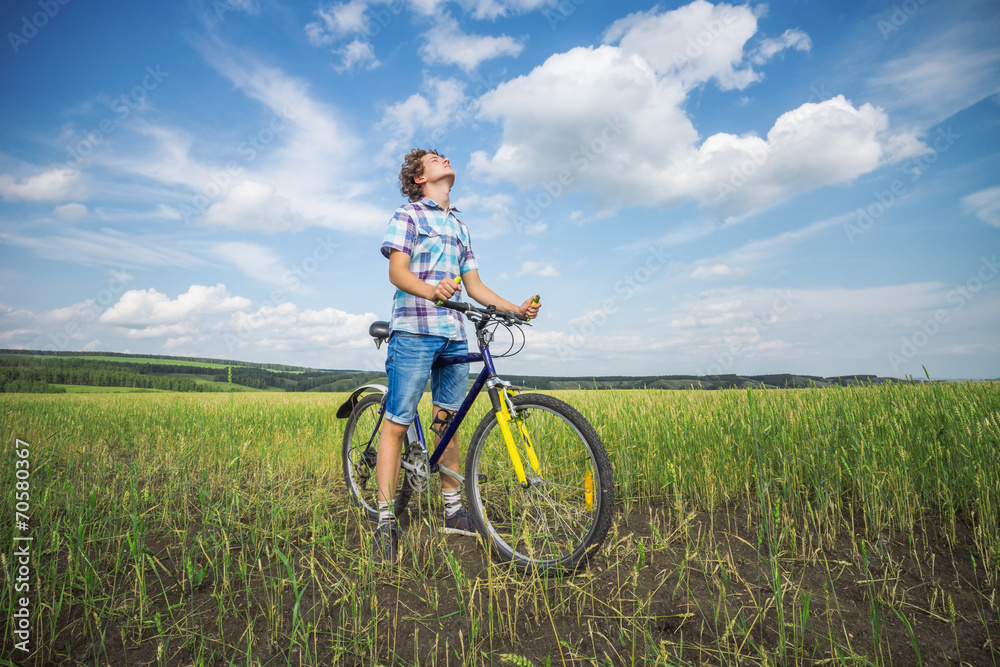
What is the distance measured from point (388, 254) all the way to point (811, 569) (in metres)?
3.26

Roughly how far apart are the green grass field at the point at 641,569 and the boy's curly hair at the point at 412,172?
7.49 ft

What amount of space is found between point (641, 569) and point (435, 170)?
302 cm

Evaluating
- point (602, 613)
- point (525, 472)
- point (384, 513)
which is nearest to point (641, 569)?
point (602, 613)

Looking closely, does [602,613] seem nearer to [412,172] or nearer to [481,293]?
[481,293]

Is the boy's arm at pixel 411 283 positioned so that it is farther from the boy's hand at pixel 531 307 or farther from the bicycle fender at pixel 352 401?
the bicycle fender at pixel 352 401

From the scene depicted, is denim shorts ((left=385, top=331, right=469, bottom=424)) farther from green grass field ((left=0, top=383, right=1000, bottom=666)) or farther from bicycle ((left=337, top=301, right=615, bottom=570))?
green grass field ((left=0, top=383, right=1000, bottom=666))

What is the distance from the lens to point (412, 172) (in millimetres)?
3662

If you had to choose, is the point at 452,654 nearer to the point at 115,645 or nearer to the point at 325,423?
the point at 115,645

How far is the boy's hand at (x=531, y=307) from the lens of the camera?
10.2ft

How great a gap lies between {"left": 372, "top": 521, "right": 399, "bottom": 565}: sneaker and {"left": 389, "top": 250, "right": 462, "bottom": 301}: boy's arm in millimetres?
1584

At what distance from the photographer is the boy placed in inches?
128

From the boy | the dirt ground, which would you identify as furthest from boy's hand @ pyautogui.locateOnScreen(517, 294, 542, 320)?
the dirt ground

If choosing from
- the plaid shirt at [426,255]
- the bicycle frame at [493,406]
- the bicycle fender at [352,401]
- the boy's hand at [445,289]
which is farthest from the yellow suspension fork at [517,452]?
the bicycle fender at [352,401]

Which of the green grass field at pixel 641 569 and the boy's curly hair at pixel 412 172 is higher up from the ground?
the boy's curly hair at pixel 412 172
